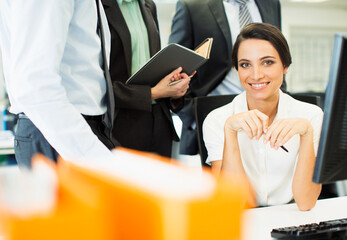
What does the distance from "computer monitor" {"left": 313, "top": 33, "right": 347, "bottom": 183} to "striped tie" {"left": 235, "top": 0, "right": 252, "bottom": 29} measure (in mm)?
1405

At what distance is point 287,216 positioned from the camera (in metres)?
0.96

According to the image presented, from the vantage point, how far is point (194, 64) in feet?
4.83

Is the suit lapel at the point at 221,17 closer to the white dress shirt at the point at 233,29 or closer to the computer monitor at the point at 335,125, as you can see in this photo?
the white dress shirt at the point at 233,29

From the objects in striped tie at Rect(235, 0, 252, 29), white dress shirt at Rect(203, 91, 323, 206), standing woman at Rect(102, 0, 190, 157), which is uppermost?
striped tie at Rect(235, 0, 252, 29)

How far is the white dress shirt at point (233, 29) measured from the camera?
6.17 ft

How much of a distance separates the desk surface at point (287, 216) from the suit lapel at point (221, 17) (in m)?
1.02

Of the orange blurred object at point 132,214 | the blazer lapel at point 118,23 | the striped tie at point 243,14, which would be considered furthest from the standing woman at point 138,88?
the orange blurred object at point 132,214

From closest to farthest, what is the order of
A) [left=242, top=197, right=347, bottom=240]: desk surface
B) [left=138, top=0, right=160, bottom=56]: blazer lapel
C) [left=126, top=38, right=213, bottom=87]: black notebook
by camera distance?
[left=242, top=197, right=347, bottom=240]: desk surface → [left=126, top=38, right=213, bottom=87]: black notebook → [left=138, top=0, right=160, bottom=56]: blazer lapel

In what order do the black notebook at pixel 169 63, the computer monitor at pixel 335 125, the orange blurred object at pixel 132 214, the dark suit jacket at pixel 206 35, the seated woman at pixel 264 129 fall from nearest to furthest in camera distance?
the orange blurred object at pixel 132 214, the computer monitor at pixel 335 125, the seated woman at pixel 264 129, the black notebook at pixel 169 63, the dark suit jacket at pixel 206 35

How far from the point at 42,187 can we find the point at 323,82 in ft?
28.5

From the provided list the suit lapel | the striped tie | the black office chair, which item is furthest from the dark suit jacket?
the black office chair

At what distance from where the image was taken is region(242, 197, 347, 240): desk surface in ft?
2.71

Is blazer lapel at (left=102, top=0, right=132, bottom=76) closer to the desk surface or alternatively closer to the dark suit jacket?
the dark suit jacket

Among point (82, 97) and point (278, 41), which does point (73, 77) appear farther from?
point (278, 41)
